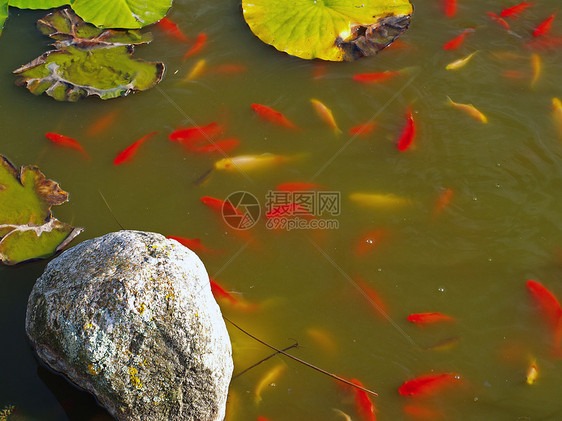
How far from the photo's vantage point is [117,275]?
3168 millimetres

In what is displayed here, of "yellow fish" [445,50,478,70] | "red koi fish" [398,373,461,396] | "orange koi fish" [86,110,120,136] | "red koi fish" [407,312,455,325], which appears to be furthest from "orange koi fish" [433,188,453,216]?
"orange koi fish" [86,110,120,136]

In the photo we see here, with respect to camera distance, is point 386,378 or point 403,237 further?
point 403,237

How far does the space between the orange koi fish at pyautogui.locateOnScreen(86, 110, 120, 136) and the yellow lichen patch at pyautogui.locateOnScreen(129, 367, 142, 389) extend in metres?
2.52

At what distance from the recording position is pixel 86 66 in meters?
5.03

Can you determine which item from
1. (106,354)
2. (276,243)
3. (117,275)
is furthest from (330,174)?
(106,354)

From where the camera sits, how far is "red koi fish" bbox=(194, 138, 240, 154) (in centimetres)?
468

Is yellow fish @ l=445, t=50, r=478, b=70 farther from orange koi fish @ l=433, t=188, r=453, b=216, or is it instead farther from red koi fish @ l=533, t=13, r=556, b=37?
orange koi fish @ l=433, t=188, r=453, b=216

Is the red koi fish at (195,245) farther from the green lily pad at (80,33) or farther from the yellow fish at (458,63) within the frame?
the yellow fish at (458,63)

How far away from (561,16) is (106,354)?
546 centimetres

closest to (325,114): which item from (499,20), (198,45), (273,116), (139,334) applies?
(273,116)

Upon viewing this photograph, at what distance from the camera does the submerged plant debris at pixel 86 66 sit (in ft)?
16.1

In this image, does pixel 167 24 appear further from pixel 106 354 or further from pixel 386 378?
pixel 386 378
